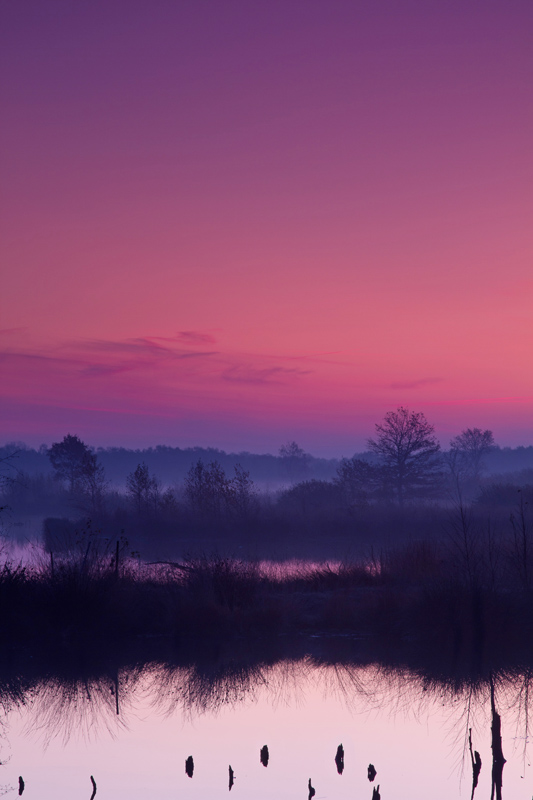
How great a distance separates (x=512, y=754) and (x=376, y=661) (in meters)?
4.90

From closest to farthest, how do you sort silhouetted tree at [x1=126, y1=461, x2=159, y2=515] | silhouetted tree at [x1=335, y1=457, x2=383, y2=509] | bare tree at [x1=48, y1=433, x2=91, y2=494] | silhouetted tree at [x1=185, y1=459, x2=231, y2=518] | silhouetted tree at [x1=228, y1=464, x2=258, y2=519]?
silhouetted tree at [x1=228, y1=464, x2=258, y2=519] < silhouetted tree at [x1=185, y1=459, x2=231, y2=518] < silhouetted tree at [x1=126, y1=461, x2=159, y2=515] < silhouetted tree at [x1=335, y1=457, x2=383, y2=509] < bare tree at [x1=48, y1=433, x2=91, y2=494]

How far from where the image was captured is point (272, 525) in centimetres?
4800

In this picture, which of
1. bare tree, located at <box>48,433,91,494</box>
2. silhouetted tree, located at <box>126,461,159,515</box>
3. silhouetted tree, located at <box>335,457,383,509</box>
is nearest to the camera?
silhouetted tree, located at <box>126,461,159,515</box>

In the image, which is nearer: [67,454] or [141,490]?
[141,490]

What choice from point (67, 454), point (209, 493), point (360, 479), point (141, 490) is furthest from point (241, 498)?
point (67, 454)

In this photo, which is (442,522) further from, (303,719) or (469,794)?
(469,794)

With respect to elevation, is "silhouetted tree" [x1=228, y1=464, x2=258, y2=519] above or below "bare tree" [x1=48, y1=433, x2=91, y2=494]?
below

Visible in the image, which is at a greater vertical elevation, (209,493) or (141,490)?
(141,490)

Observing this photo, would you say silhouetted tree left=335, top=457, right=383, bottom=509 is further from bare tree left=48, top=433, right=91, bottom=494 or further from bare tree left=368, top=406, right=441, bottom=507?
bare tree left=48, top=433, right=91, bottom=494

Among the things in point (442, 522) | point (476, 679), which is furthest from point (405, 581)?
point (442, 522)

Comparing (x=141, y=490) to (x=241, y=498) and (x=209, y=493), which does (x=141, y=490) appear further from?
(x=241, y=498)

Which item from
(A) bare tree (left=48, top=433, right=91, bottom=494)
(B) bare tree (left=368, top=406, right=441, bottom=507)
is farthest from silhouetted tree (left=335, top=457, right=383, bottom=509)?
(A) bare tree (left=48, top=433, right=91, bottom=494)

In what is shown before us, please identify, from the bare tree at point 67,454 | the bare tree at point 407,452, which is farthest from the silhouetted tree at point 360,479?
the bare tree at point 67,454

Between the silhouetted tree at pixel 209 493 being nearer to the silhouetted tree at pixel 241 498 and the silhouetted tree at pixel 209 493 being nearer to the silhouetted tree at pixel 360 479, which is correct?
the silhouetted tree at pixel 241 498
